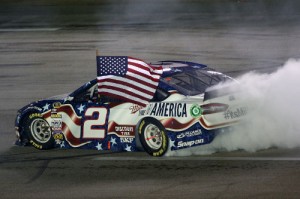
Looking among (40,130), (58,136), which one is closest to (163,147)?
(58,136)

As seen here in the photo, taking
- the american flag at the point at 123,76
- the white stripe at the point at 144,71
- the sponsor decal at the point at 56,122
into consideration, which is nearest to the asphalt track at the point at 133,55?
the sponsor decal at the point at 56,122

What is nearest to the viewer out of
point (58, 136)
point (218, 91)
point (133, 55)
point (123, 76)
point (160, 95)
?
point (218, 91)

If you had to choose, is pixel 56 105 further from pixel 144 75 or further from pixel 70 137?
pixel 144 75

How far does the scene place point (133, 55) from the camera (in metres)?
21.3

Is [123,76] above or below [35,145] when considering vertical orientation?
above

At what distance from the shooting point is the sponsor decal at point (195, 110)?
36.8ft

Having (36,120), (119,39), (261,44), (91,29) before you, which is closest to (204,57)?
(261,44)

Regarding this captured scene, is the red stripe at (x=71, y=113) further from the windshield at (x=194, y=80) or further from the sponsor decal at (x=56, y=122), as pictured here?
the windshield at (x=194, y=80)

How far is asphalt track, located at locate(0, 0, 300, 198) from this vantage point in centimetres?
1008

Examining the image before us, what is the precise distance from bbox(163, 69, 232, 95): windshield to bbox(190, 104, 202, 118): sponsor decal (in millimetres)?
389

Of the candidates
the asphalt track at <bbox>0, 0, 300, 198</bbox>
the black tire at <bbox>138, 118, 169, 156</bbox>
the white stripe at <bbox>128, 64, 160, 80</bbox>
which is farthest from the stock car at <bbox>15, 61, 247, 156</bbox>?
the asphalt track at <bbox>0, 0, 300, 198</bbox>

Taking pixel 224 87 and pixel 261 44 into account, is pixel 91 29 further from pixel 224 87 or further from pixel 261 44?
pixel 224 87

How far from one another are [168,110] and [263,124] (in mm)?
1352

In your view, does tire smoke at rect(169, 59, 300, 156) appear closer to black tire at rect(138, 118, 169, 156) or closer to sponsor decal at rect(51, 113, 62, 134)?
black tire at rect(138, 118, 169, 156)
